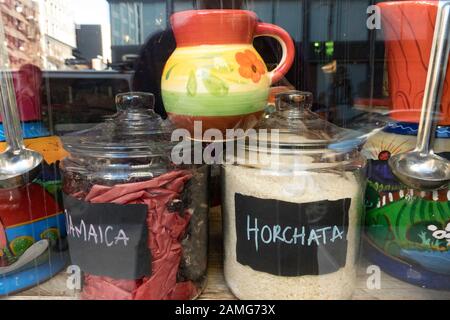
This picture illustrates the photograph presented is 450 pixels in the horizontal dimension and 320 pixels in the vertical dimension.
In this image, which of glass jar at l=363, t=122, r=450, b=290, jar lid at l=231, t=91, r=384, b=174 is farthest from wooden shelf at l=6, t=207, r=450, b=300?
jar lid at l=231, t=91, r=384, b=174

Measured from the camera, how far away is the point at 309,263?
0.33 m

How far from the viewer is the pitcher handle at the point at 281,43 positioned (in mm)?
356

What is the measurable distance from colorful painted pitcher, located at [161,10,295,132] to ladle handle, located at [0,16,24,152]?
0.14 metres

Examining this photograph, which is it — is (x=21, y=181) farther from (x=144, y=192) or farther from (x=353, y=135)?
(x=353, y=135)

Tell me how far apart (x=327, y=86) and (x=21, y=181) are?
1.03 ft

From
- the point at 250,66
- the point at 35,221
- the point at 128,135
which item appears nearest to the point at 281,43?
the point at 250,66

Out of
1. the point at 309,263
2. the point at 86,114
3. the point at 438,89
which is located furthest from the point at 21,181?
the point at 438,89

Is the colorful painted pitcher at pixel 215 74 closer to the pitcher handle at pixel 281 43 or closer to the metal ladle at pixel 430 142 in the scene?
the pitcher handle at pixel 281 43

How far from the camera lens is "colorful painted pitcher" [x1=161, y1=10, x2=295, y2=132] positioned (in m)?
0.31

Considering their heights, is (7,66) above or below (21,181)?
above

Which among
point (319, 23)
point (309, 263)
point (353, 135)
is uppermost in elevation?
point (319, 23)

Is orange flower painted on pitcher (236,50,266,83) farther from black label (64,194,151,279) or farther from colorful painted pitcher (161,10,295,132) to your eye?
black label (64,194,151,279)

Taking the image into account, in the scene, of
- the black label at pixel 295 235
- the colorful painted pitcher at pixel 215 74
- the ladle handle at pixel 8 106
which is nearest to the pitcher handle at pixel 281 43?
the colorful painted pitcher at pixel 215 74

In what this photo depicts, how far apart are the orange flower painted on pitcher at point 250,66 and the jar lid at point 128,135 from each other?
0.29ft
